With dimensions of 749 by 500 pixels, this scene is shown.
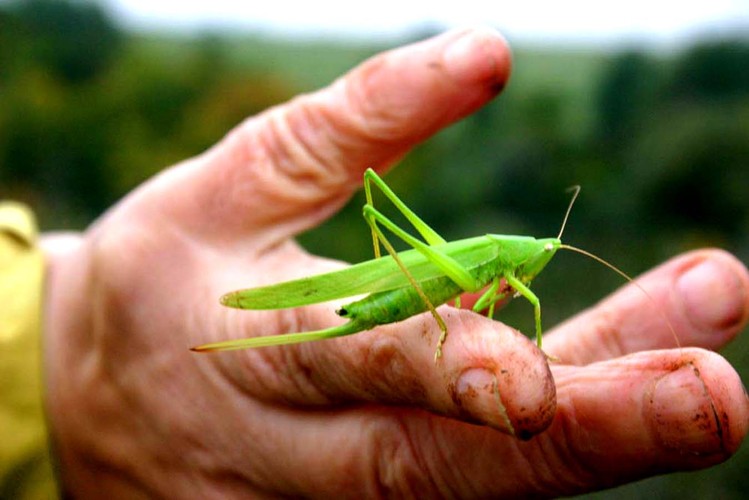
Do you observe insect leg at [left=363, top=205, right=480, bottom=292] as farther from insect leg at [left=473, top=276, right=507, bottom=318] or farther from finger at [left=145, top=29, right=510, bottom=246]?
finger at [left=145, top=29, right=510, bottom=246]

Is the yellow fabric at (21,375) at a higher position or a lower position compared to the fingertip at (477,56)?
lower

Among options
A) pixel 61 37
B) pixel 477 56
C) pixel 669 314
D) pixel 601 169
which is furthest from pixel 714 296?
pixel 61 37

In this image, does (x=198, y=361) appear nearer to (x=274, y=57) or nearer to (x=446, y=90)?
(x=446, y=90)

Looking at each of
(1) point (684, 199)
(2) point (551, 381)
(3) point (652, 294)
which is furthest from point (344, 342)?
(1) point (684, 199)

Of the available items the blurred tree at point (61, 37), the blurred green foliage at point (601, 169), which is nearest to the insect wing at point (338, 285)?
the blurred green foliage at point (601, 169)

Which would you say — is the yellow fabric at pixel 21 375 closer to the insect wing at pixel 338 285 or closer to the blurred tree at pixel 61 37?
the insect wing at pixel 338 285

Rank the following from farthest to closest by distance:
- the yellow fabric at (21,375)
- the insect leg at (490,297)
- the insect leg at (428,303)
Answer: the yellow fabric at (21,375) < the insect leg at (490,297) < the insect leg at (428,303)
